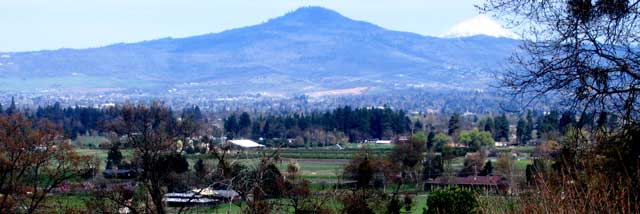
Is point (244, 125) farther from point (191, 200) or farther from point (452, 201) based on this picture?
point (191, 200)

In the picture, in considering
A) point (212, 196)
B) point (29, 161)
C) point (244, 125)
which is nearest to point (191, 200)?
point (212, 196)

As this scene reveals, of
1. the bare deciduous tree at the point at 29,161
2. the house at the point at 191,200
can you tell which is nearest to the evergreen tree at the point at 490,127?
the house at the point at 191,200

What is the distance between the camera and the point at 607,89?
18.5ft

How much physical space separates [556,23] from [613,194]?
100 cm

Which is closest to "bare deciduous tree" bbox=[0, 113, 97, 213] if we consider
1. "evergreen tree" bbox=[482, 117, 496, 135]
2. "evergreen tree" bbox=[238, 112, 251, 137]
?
"evergreen tree" bbox=[482, 117, 496, 135]

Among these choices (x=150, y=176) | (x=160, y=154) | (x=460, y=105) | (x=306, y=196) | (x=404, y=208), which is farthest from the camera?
(x=460, y=105)

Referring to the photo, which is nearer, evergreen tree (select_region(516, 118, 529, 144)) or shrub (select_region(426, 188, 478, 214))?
shrub (select_region(426, 188, 478, 214))

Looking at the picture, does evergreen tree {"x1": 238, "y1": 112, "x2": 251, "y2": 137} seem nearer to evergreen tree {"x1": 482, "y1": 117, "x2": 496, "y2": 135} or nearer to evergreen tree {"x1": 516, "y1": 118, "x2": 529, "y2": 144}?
evergreen tree {"x1": 482, "y1": 117, "x2": 496, "y2": 135}

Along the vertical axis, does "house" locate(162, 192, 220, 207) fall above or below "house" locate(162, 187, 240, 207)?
below

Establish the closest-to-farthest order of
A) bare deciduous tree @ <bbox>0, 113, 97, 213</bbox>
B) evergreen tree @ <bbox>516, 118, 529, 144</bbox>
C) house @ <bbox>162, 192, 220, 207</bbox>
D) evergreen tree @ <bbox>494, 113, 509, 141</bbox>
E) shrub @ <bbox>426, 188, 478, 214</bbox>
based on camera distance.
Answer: house @ <bbox>162, 192, 220, 207</bbox>
bare deciduous tree @ <bbox>0, 113, 97, 213</bbox>
shrub @ <bbox>426, 188, 478, 214</bbox>
evergreen tree @ <bbox>516, 118, 529, 144</bbox>
evergreen tree @ <bbox>494, 113, 509, 141</bbox>

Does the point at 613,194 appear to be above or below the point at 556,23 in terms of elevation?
below

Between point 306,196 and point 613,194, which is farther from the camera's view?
point 306,196

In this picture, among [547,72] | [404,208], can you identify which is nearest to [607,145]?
[547,72]

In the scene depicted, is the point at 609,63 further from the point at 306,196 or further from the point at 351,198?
the point at 351,198
